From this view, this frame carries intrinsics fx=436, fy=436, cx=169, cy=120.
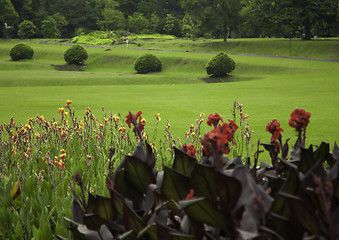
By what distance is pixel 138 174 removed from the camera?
2.29 m

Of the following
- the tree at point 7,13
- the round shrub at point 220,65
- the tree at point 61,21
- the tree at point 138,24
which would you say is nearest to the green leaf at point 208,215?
the round shrub at point 220,65

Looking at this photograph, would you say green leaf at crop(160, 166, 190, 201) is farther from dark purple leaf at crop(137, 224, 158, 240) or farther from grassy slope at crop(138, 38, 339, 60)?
grassy slope at crop(138, 38, 339, 60)

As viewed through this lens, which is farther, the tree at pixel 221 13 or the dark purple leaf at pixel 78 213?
the tree at pixel 221 13

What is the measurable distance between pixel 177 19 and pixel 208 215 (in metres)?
74.7

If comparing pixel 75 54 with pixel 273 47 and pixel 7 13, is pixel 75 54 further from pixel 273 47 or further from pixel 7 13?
pixel 7 13

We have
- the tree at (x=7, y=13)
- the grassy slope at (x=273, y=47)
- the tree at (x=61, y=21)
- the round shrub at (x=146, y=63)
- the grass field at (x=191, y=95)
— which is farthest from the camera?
the tree at (x=61, y=21)

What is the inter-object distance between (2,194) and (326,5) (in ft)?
137

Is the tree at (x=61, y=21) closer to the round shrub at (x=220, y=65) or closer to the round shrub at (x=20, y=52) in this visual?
the round shrub at (x=20, y=52)

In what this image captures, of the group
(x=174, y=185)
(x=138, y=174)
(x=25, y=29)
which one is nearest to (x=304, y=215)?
(x=174, y=185)

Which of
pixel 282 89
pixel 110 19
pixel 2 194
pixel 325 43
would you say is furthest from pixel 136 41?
pixel 2 194

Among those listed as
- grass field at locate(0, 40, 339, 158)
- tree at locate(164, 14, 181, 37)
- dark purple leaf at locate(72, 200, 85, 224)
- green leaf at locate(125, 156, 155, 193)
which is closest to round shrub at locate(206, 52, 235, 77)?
grass field at locate(0, 40, 339, 158)

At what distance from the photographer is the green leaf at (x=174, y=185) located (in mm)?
2018

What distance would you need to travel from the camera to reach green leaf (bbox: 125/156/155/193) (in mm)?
2264

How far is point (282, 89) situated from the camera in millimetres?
21031
